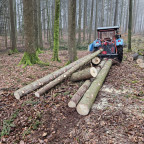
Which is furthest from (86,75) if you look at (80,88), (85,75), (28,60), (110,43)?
(110,43)

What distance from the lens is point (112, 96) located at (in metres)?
4.64

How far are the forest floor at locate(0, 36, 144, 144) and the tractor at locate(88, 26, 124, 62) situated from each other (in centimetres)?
395

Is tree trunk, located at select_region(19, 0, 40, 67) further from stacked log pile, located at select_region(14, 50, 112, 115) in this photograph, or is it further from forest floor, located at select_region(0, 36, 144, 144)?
stacked log pile, located at select_region(14, 50, 112, 115)

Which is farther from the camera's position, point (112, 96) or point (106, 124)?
point (112, 96)

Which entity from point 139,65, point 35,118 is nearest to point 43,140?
point 35,118

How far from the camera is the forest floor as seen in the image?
3008 mm

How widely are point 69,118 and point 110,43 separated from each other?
23.0 feet

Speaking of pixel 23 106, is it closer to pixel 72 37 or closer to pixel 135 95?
pixel 135 95

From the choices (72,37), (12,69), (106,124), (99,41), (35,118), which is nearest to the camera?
(106,124)

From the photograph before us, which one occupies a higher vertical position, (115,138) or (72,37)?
(72,37)

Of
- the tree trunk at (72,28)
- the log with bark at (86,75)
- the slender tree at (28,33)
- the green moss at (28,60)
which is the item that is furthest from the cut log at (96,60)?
the slender tree at (28,33)

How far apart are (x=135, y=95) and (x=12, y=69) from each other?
6.25 metres

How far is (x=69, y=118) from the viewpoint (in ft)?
12.0

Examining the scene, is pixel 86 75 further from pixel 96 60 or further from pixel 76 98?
pixel 96 60
